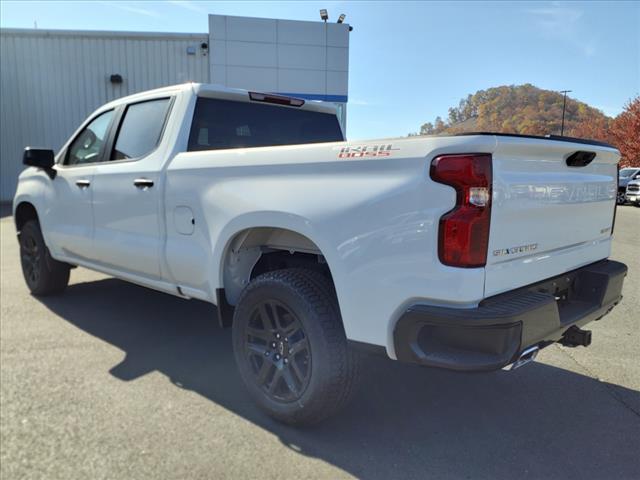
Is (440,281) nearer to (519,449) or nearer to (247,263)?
(519,449)

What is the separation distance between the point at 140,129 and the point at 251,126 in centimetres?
90

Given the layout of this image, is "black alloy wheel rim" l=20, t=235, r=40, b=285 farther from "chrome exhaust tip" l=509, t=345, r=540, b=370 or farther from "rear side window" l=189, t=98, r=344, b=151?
"chrome exhaust tip" l=509, t=345, r=540, b=370

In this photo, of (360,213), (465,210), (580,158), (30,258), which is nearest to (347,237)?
(360,213)

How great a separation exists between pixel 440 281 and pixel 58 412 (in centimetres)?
239

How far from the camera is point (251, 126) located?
13.0 feet

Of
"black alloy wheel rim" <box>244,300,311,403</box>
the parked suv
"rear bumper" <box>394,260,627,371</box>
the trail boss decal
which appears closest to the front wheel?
Answer: "black alloy wheel rim" <box>244,300,311,403</box>

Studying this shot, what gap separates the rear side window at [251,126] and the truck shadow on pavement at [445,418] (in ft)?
5.39

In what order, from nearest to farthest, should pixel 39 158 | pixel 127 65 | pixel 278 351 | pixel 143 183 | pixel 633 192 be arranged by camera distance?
pixel 278 351 < pixel 143 183 < pixel 39 158 < pixel 127 65 < pixel 633 192

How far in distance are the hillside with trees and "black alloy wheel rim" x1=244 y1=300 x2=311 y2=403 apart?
4.13ft

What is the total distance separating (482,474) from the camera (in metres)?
2.43

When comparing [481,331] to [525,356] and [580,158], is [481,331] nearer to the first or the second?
[525,356]

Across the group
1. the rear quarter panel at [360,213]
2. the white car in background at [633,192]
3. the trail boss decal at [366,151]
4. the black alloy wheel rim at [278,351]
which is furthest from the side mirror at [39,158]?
the white car in background at [633,192]

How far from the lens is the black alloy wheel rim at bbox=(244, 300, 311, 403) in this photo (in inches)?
107

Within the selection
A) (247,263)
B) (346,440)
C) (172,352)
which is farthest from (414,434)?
(172,352)
